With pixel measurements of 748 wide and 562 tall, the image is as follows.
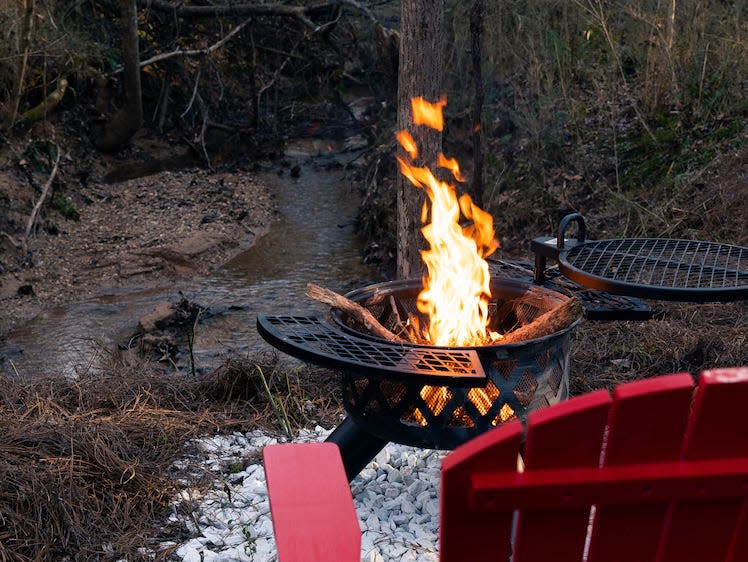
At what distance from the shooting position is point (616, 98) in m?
8.17

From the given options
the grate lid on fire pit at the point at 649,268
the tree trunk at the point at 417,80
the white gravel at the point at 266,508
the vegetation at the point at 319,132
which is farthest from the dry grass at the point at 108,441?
the tree trunk at the point at 417,80

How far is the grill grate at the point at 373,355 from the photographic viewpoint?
2.39 m

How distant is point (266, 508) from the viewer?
123 inches

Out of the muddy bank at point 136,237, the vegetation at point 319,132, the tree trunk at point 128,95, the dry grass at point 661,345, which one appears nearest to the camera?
the vegetation at point 319,132

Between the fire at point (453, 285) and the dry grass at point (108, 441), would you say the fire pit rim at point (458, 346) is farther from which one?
the dry grass at point (108, 441)

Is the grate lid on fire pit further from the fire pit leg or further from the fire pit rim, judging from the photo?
the fire pit leg

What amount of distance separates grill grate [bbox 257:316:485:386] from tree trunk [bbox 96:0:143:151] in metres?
7.40

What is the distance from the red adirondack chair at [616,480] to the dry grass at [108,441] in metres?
1.88

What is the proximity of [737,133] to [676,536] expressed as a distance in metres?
6.36

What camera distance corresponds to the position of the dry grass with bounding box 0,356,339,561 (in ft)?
9.26

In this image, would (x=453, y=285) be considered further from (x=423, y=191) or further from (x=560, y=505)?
(x=423, y=191)

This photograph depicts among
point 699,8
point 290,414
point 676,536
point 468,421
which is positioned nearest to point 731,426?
point 676,536

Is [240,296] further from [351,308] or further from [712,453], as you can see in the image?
[712,453]

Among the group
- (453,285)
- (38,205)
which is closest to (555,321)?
(453,285)
